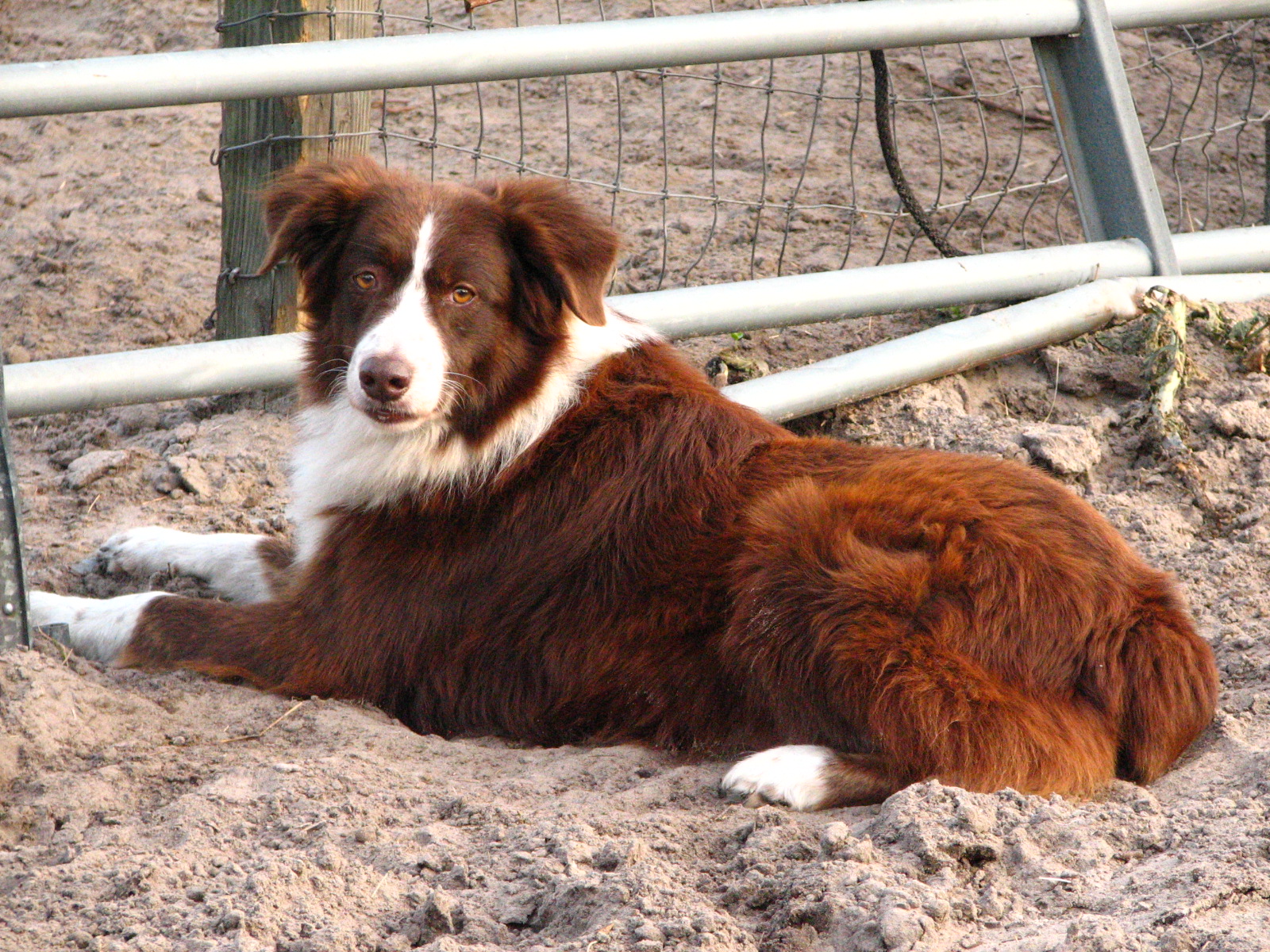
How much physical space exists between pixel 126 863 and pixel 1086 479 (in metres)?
3.39

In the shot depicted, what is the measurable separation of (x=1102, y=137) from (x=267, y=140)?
332 centimetres

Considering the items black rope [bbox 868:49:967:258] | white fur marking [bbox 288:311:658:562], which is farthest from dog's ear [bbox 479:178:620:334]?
black rope [bbox 868:49:967:258]

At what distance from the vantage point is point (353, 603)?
362cm

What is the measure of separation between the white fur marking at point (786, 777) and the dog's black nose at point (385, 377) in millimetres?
1268

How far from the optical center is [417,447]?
3646mm

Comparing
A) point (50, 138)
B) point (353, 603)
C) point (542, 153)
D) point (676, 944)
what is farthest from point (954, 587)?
point (50, 138)

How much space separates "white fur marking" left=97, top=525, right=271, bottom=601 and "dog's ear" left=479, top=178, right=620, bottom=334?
1253 millimetres

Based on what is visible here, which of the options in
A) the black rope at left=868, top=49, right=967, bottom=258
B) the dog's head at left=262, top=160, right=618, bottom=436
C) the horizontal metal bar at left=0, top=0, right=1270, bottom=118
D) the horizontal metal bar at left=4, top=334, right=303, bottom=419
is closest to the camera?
the dog's head at left=262, top=160, right=618, bottom=436

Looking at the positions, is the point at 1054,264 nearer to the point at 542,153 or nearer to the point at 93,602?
the point at 542,153

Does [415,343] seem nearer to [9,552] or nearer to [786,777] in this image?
[9,552]

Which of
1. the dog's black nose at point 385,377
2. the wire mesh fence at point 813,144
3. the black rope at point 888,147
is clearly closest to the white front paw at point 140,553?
the dog's black nose at point 385,377

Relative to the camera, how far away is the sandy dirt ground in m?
2.34

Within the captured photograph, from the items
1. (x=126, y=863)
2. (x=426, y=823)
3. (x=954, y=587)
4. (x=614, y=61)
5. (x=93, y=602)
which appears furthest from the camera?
(x=614, y=61)

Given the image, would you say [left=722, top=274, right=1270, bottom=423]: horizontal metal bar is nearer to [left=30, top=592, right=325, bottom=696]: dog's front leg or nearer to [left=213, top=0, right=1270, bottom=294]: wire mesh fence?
[left=213, top=0, right=1270, bottom=294]: wire mesh fence
